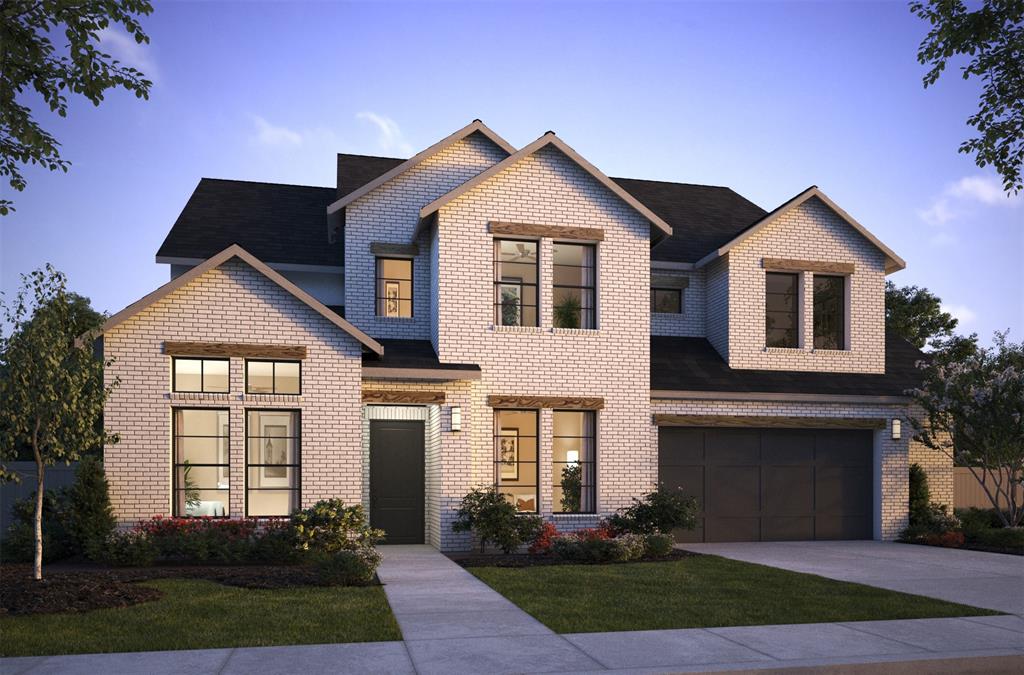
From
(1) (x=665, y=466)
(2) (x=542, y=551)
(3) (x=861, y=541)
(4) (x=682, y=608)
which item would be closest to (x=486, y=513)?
(2) (x=542, y=551)

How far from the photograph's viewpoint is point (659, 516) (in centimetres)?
1645

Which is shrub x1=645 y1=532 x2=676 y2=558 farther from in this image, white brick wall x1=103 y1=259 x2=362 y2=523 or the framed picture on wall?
white brick wall x1=103 y1=259 x2=362 y2=523

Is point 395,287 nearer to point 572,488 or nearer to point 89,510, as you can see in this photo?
point 572,488

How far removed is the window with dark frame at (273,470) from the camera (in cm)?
1530

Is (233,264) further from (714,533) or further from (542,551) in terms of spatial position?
(714,533)

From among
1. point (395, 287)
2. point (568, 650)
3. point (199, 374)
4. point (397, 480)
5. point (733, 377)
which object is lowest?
point (568, 650)

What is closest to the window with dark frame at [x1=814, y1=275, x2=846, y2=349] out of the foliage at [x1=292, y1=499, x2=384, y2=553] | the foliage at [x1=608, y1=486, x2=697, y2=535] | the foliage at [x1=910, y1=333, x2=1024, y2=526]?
the foliage at [x1=910, y1=333, x2=1024, y2=526]

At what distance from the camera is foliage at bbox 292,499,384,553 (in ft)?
46.6

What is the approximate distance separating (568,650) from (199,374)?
9.34 m

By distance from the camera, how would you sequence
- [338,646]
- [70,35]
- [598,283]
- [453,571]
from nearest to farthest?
[338,646]
[70,35]
[453,571]
[598,283]

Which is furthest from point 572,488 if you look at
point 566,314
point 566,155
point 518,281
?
point 566,155

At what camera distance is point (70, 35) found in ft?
36.5

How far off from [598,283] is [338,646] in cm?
1063

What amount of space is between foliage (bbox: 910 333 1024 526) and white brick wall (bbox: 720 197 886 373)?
1.59m
